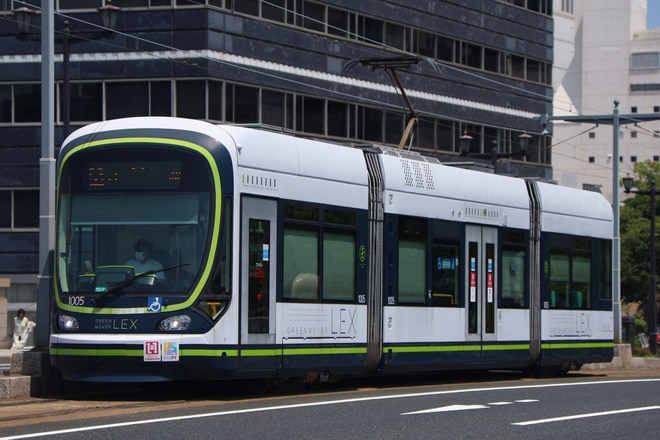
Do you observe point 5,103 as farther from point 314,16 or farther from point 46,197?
point 46,197

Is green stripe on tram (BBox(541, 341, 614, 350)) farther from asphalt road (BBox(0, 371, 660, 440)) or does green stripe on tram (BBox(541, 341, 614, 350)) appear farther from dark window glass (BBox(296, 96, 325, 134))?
dark window glass (BBox(296, 96, 325, 134))

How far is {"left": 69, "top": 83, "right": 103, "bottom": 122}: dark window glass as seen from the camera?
140 ft

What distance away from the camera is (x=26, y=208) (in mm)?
43719

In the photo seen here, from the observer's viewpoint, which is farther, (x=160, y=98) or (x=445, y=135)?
(x=445, y=135)

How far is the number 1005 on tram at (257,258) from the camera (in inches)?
626

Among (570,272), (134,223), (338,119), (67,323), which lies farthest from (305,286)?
(338,119)

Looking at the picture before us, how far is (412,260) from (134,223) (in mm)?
4932

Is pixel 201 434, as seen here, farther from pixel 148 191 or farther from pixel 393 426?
pixel 148 191

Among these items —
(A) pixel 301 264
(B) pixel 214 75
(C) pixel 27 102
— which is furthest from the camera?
(C) pixel 27 102

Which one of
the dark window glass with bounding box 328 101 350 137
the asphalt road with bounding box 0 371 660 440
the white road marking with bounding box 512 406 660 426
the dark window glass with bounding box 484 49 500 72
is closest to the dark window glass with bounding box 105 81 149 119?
the dark window glass with bounding box 328 101 350 137

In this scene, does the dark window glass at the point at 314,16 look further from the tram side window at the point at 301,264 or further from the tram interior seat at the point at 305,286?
the tram interior seat at the point at 305,286

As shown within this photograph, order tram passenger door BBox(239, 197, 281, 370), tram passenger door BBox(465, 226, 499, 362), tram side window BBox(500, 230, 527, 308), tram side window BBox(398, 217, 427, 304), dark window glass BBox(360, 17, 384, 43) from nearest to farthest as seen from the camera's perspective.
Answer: tram passenger door BBox(239, 197, 281, 370) < tram side window BBox(398, 217, 427, 304) < tram passenger door BBox(465, 226, 499, 362) < tram side window BBox(500, 230, 527, 308) < dark window glass BBox(360, 17, 384, 43)

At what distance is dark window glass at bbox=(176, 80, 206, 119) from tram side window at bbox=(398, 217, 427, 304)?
2278 centimetres

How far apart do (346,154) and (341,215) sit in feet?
3.01
